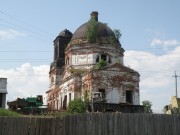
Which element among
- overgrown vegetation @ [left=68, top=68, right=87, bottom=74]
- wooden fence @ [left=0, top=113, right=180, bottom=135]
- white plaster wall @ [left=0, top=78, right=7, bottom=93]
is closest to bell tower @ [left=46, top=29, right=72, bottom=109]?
overgrown vegetation @ [left=68, top=68, right=87, bottom=74]

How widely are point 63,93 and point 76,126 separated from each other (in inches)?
→ 1028

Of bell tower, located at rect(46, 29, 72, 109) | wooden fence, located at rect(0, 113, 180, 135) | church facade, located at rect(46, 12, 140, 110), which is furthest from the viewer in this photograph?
bell tower, located at rect(46, 29, 72, 109)

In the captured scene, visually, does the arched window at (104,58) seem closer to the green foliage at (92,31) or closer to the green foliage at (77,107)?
the green foliage at (92,31)

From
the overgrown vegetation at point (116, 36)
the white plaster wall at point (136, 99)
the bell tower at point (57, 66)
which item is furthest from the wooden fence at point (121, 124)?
the bell tower at point (57, 66)

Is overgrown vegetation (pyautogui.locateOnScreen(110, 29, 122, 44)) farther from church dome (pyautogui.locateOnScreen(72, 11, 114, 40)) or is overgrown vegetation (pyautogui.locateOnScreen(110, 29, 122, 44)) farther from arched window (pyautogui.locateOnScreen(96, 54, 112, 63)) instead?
arched window (pyautogui.locateOnScreen(96, 54, 112, 63))

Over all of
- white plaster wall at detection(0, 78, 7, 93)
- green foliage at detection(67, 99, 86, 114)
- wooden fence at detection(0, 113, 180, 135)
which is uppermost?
white plaster wall at detection(0, 78, 7, 93)

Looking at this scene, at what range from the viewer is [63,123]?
15328 millimetres

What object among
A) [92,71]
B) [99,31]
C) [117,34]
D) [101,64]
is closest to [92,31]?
[99,31]

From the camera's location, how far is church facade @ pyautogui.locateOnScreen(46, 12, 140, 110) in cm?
3528

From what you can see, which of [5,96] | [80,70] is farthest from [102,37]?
[5,96]

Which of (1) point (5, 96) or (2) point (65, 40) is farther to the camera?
(2) point (65, 40)

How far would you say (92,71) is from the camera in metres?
35.1

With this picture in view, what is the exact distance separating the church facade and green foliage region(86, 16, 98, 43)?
0.16 metres

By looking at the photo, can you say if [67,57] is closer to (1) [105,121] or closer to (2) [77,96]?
(2) [77,96]
